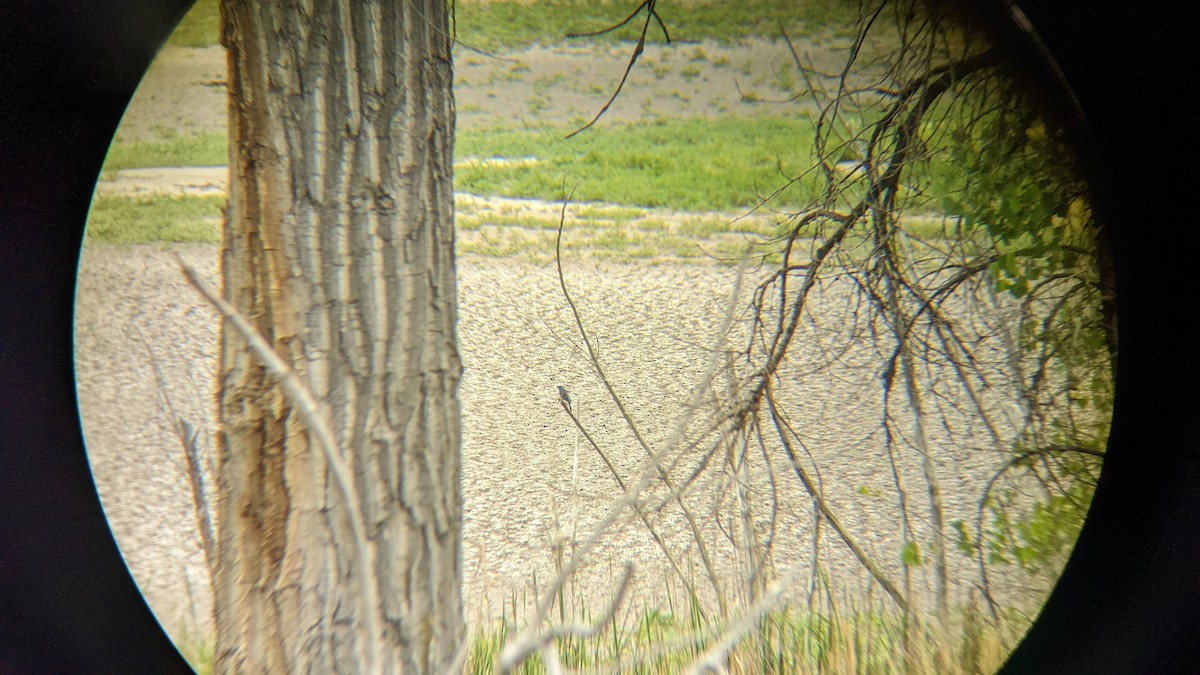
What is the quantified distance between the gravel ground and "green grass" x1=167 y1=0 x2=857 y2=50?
797 mm

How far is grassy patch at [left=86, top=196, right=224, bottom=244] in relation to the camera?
216 cm

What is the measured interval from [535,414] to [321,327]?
1345mm

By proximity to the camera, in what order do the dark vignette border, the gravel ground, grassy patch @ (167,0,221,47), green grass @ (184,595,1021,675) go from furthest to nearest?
the gravel ground < green grass @ (184,595,1021,675) < grassy patch @ (167,0,221,47) < the dark vignette border

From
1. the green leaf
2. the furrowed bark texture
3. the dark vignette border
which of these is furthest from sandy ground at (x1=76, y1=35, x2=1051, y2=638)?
the furrowed bark texture

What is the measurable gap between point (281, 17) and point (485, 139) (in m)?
1.17

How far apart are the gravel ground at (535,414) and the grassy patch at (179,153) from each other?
0.32 metres

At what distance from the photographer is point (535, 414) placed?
2.55 m

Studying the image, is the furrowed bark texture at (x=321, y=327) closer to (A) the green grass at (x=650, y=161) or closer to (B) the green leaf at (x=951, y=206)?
(A) the green grass at (x=650, y=161)

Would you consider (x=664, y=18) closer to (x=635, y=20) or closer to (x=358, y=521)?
(x=635, y=20)

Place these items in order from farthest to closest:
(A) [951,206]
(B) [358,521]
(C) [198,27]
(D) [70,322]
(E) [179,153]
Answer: (E) [179,153] < (A) [951,206] < (C) [198,27] < (D) [70,322] < (B) [358,521]

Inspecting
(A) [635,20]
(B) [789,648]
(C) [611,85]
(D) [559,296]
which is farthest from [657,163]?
(B) [789,648]

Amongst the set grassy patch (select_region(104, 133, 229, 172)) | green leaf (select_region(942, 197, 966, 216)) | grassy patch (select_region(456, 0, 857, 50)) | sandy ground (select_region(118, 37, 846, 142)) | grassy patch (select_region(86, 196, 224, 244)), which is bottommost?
green leaf (select_region(942, 197, 966, 216))

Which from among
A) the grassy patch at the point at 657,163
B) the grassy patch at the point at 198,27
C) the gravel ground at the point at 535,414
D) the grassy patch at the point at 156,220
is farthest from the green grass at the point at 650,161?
the grassy patch at the point at 198,27

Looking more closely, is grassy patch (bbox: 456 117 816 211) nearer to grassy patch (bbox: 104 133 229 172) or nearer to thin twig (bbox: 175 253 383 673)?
grassy patch (bbox: 104 133 229 172)
